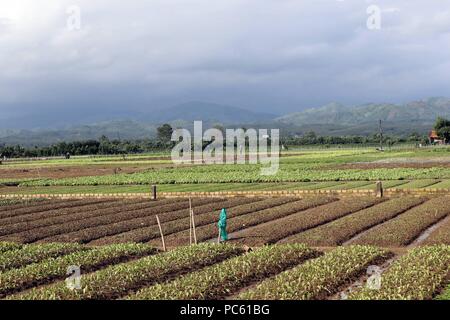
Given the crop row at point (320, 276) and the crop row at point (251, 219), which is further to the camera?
the crop row at point (251, 219)

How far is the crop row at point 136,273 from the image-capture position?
1608 centimetres

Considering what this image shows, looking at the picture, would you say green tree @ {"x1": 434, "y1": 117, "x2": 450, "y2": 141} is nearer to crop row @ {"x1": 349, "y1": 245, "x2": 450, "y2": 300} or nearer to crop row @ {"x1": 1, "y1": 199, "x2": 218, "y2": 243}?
crop row @ {"x1": 1, "y1": 199, "x2": 218, "y2": 243}

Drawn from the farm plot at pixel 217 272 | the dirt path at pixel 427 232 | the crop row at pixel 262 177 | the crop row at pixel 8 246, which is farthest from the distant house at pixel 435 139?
the crop row at pixel 8 246

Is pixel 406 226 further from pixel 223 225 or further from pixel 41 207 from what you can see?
pixel 41 207

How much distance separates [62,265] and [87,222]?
463 inches

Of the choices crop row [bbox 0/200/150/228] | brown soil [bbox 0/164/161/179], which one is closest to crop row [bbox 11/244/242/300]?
crop row [bbox 0/200/150/228]

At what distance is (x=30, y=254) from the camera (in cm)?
2169

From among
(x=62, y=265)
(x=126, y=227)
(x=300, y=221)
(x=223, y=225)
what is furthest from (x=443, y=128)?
(x=62, y=265)

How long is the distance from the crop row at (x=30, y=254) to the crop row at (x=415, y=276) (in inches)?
430

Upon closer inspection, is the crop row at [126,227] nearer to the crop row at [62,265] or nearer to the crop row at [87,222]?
the crop row at [87,222]

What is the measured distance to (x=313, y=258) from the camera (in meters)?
20.4
